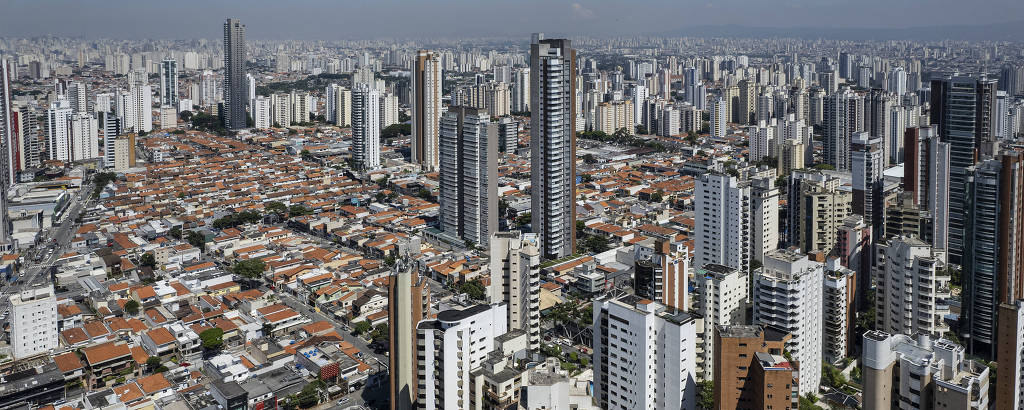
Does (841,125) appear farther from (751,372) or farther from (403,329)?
(403,329)

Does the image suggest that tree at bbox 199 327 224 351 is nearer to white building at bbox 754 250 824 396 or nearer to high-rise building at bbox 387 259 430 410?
high-rise building at bbox 387 259 430 410

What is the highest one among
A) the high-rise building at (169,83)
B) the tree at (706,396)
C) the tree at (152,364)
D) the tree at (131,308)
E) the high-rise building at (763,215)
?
the high-rise building at (169,83)

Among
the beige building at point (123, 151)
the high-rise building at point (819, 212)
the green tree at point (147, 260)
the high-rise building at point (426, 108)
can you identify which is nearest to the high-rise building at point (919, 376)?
the high-rise building at point (819, 212)

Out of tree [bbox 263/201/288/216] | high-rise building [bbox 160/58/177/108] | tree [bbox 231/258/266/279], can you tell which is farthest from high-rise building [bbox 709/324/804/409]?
high-rise building [bbox 160/58/177/108]

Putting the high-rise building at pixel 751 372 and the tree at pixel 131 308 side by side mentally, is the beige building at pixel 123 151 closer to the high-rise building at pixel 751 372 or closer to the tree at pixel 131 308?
the tree at pixel 131 308

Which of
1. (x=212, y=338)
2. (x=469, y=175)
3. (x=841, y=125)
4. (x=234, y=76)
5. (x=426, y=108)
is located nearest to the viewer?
(x=212, y=338)

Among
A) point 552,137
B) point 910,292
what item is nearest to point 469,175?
→ point 552,137

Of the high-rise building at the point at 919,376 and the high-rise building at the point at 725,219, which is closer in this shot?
the high-rise building at the point at 919,376

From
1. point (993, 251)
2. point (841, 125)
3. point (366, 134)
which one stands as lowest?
point (993, 251)
